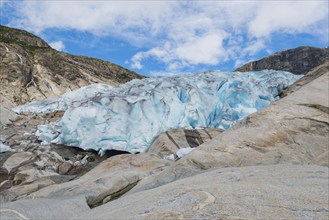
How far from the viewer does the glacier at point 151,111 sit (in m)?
17.9

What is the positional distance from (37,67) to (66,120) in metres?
35.4

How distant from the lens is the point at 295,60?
297 feet

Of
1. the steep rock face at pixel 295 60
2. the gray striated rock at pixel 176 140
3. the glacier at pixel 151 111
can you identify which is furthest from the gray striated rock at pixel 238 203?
the steep rock face at pixel 295 60

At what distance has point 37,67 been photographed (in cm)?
5159

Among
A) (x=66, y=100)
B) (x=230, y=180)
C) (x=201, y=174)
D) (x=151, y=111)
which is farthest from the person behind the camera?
(x=66, y=100)

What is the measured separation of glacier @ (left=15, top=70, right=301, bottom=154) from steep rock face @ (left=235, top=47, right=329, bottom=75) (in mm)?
67687

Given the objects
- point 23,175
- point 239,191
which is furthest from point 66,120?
point 239,191

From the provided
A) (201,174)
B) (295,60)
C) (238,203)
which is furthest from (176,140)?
(295,60)

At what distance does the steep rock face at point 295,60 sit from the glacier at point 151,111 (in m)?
67.7

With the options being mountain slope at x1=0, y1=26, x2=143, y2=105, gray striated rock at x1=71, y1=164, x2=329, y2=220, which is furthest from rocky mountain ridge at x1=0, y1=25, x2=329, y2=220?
mountain slope at x1=0, y1=26, x2=143, y2=105

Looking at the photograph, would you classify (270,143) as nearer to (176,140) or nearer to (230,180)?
(230,180)

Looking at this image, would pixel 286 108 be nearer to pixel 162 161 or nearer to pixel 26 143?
pixel 162 161

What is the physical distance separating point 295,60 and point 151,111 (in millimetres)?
78074

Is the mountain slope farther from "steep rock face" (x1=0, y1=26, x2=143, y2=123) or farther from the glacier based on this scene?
the glacier
